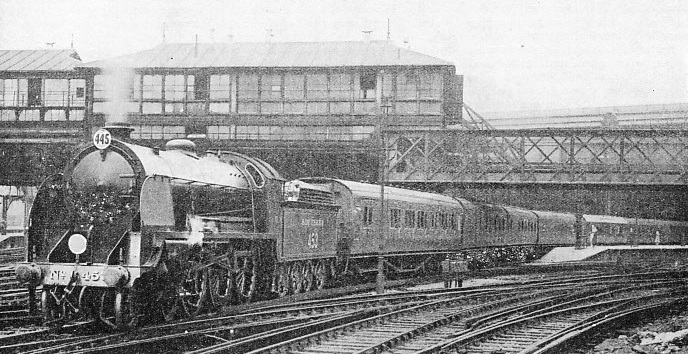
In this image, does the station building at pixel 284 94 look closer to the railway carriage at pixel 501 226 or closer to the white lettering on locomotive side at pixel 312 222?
the railway carriage at pixel 501 226

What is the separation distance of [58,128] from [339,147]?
1184 cm

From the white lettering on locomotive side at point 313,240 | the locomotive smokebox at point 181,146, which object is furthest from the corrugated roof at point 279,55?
the locomotive smokebox at point 181,146

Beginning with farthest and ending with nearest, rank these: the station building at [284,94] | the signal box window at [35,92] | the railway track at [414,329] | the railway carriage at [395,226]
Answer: the signal box window at [35,92] → the station building at [284,94] → the railway carriage at [395,226] → the railway track at [414,329]

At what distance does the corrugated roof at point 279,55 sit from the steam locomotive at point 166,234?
14724 millimetres

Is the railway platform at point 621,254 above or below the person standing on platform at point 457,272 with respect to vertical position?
below

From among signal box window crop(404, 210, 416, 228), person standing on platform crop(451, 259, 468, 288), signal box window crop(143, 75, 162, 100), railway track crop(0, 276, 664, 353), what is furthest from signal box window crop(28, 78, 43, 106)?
railway track crop(0, 276, 664, 353)

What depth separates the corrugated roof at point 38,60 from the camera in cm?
3569

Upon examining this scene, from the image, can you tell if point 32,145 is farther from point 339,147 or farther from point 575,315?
point 575,315

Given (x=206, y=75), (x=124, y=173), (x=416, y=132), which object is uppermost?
(x=206, y=75)

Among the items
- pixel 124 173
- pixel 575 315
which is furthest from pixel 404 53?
pixel 124 173

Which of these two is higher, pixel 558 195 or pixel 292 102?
pixel 292 102

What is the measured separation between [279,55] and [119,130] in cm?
2266

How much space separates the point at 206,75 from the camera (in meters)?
33.7

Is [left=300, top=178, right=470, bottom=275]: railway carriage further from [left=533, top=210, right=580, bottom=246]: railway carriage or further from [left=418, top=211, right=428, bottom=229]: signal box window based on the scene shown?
[left=533, top=210, right=580, bottom=246]: railway carriage
